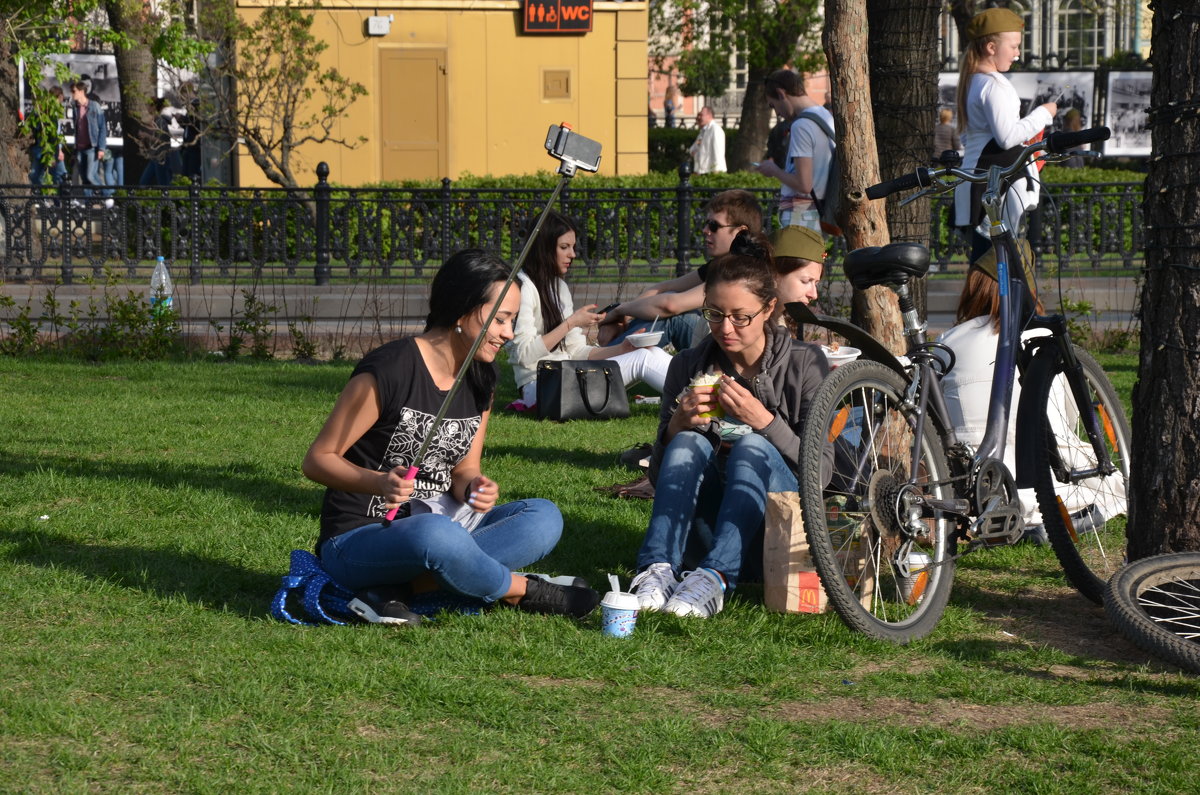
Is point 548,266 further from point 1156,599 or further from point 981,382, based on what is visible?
point 1156,599

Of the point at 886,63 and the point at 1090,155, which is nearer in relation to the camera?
the point at 1090,155

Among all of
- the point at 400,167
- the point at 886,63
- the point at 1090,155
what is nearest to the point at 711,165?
the point at 400,167

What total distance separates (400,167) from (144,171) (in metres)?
4.42

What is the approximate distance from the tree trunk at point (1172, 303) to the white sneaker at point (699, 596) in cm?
133

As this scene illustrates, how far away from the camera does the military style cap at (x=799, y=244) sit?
6.06m

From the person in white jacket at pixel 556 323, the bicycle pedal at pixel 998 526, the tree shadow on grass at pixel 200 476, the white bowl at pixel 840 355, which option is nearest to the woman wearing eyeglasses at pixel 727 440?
the white bowl at pixel 840 355

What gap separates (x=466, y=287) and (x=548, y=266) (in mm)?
4136

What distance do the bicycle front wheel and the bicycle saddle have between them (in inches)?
11.7

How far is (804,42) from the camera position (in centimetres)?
3234

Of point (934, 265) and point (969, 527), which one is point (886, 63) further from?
point (934, 265)

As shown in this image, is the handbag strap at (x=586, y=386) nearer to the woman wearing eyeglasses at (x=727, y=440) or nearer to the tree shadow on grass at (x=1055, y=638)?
the woman wearing eyeglasses at (x=727, y=440)

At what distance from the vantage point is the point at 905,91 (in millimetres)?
7523

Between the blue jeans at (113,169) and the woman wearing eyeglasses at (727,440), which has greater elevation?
the blue jeans at (113,169)

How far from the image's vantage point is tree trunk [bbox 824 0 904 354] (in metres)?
6.08
